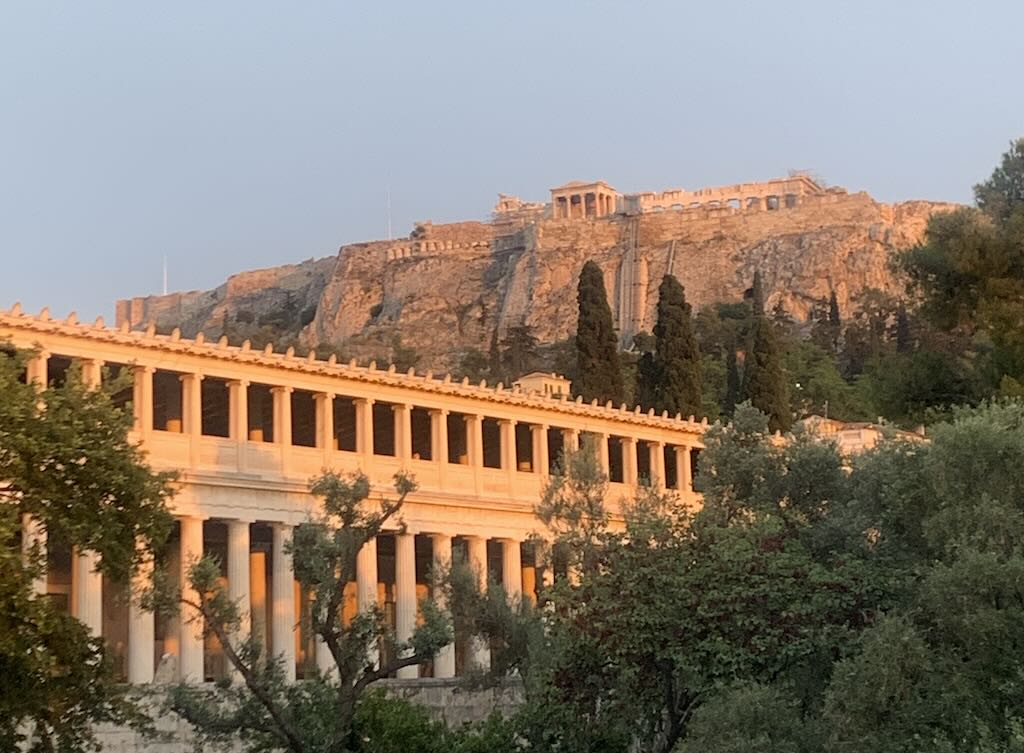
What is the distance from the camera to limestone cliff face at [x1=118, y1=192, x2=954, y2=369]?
442ft

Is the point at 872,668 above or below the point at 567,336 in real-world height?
below

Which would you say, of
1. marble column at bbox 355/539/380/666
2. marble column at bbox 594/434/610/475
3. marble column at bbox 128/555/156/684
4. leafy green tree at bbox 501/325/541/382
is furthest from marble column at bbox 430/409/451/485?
leafy green tree at bbox 501/325/541/382

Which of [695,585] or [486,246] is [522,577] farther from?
[486,246]

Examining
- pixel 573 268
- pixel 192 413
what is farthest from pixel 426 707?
pixel 573 268

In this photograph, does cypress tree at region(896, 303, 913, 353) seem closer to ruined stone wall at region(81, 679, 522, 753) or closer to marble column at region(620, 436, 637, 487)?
marble column at region(620, 436, 637, 487)

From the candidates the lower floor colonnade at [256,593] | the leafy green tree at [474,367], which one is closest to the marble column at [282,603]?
the lower floor colonnade at [256,593]

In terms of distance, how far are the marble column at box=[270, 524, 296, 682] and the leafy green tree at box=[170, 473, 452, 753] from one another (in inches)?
701

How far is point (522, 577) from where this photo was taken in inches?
2181

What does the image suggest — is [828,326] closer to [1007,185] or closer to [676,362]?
[676,362]

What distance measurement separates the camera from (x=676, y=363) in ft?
206

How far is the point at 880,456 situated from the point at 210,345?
69.3 ft

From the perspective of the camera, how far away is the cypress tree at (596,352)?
63.2m

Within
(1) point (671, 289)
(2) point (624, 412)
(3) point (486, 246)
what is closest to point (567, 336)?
(3) point (486, 246)

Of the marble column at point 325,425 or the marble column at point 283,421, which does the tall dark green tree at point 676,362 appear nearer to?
the marble column at point 325,425
